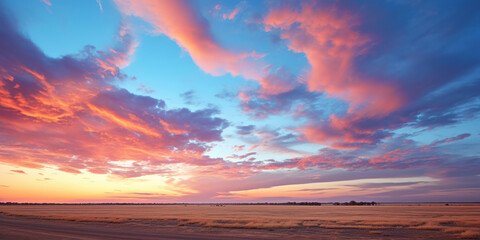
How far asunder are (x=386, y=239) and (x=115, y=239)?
74.9 ft

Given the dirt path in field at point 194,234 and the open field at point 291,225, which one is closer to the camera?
the dirt path in field at point 194,234

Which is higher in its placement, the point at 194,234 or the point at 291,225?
the point at 194,234

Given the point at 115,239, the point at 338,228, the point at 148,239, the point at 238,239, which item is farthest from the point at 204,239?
the point at 338,228

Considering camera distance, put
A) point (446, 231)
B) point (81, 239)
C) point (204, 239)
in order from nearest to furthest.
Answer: point (81, 239)
point (204, 239)
point (446, 231)

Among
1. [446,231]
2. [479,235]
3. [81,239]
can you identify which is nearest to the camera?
[81,239]

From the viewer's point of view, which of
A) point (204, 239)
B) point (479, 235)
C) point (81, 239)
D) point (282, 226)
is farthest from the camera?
point (282, 226)

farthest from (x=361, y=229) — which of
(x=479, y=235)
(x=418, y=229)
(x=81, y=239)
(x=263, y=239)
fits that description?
(x=81, y=239)

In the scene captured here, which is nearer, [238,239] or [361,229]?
[238,239]

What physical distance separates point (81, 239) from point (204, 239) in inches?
372

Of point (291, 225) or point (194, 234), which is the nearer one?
point (194, 234)

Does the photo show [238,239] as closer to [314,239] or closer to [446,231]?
[314,239]

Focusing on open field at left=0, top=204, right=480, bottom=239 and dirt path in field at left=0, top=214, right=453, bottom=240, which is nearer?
dirt path in field at left=0, top=214, right=453, bottom=240

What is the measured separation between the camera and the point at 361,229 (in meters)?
30.4

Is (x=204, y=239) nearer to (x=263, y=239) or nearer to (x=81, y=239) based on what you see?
(x=263, y=239)
